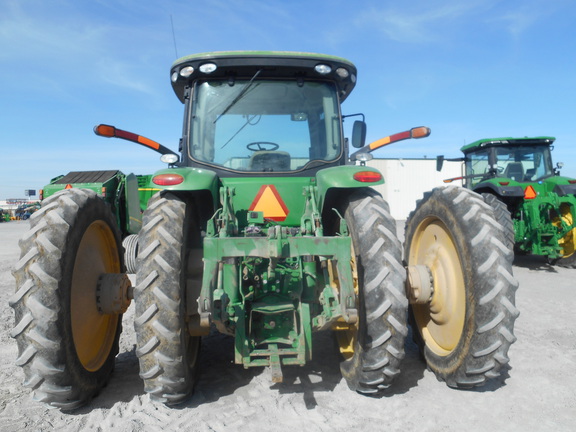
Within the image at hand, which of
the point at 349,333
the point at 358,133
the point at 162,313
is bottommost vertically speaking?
the point at 349,333

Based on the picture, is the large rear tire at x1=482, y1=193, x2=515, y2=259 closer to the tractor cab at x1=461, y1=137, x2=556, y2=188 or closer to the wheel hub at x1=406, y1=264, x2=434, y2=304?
the tractor cab at x1=461, y1=137, x2=556, y2=188

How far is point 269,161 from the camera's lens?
349 cm

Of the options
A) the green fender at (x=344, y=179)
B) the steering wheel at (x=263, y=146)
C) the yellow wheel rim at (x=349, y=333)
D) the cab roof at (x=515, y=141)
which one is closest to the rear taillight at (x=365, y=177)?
the green fender at (x=344, y=179)

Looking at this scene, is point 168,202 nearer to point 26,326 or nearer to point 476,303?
point 26,326

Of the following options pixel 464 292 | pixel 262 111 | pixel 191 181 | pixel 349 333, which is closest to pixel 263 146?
pixel 262 111

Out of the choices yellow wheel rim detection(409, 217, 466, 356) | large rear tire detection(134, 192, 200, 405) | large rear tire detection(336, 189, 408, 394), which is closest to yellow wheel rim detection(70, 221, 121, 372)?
large rear tire detection(134, 192, 200, 405)

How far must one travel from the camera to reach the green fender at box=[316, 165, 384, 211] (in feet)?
9.41

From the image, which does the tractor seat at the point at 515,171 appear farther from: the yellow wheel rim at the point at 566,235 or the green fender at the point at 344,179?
the green fender at the point at 344,179

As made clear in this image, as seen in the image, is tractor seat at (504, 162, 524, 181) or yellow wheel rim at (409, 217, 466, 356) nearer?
yellow wheel rim at (409, 217, 466, 356)

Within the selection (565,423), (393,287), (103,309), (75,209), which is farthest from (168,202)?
(565,423)

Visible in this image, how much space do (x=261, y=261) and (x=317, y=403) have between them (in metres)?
0.93

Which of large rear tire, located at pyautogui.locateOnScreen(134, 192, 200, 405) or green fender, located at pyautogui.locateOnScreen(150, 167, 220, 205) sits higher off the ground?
green fender, located at pyautogui.locateOnScreen(150, 167, 220, 205)

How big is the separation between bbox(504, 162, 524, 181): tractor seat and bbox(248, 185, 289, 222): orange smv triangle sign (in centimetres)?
778

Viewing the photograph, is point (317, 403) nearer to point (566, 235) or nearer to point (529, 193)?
point (529, 193)
